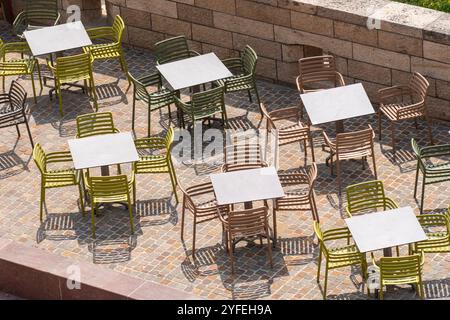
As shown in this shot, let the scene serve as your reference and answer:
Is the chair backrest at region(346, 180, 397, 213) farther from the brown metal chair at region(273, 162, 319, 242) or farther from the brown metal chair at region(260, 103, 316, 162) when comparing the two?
the brown metal chair at region(260, 103, 316, 162)

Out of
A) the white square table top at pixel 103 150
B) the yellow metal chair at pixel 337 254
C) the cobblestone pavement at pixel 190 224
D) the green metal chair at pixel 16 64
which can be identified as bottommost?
the cobblestone pavement at pixel 190 224

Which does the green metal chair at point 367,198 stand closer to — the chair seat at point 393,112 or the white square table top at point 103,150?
the chair seat at point 393,112

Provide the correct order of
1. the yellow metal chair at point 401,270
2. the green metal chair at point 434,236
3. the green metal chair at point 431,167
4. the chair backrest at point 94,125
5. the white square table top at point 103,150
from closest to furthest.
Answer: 1. the yellow metal chair at point 401,270
2. the green metal chair at point 434,236
3. the green metal chair at point 431,167
4. the white square table top at point 103,150
5. the chair backrest at point 94,125

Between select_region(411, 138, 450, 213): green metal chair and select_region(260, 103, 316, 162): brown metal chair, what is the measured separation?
1819 mm

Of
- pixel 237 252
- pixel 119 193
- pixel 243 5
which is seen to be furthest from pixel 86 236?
pixel 243 5

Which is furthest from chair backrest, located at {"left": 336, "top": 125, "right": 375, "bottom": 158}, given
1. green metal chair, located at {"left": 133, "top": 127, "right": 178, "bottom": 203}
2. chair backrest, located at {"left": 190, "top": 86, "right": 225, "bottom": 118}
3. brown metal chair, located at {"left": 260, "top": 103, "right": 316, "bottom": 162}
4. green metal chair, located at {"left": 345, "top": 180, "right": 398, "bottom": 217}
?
green metal chair, located at {"left": 133, "top": 127, "right": 178, "bottom": 203}

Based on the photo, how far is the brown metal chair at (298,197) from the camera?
22.8 meters

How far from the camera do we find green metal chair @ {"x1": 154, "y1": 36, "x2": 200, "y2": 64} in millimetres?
27062

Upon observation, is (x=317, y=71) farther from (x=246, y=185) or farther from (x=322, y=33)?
(x=246, y=185)

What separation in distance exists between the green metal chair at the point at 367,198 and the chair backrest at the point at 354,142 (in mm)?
1245

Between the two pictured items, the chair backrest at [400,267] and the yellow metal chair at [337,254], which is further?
the yellow metal chair at [337,254]

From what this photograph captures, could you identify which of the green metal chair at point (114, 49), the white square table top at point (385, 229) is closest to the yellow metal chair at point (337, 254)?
the white square table top at point (385, 229)

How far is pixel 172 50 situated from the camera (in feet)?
89.2

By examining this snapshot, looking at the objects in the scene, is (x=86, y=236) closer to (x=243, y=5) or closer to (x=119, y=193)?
(x=119, y=193)
